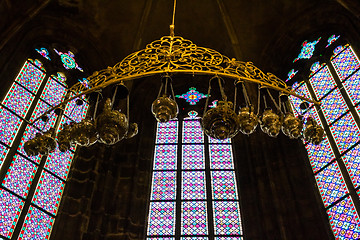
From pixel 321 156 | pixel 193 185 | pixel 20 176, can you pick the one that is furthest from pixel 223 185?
pixel 20 176

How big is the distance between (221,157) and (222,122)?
4753mm

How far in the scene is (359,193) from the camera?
747 centimetres

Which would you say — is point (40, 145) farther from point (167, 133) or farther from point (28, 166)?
point (167, 133)

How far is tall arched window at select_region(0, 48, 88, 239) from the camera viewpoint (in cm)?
743

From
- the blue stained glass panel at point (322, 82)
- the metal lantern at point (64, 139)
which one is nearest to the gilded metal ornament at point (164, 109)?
the metal lantern at point (64, 139)

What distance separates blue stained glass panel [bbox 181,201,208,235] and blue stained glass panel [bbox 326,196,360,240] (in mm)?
2249

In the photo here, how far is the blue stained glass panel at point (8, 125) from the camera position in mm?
8125

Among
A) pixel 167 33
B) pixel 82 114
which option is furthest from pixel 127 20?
pixel 82 114

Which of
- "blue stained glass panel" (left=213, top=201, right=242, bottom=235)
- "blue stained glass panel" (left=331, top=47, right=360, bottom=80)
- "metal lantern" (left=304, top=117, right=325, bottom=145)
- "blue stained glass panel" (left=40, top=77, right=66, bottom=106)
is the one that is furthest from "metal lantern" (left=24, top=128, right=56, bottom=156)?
"blue stained glass panel" (left=331, top=47, right=360, bottom=80)

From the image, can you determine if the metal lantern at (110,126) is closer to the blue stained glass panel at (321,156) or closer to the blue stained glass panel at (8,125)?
the blue stained glass panel at (8,125)

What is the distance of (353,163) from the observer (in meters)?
7.94

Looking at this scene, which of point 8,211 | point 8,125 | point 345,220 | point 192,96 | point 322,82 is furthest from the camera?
point 192,96

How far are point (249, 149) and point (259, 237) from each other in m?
2.29

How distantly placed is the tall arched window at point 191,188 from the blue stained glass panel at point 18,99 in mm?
2908
